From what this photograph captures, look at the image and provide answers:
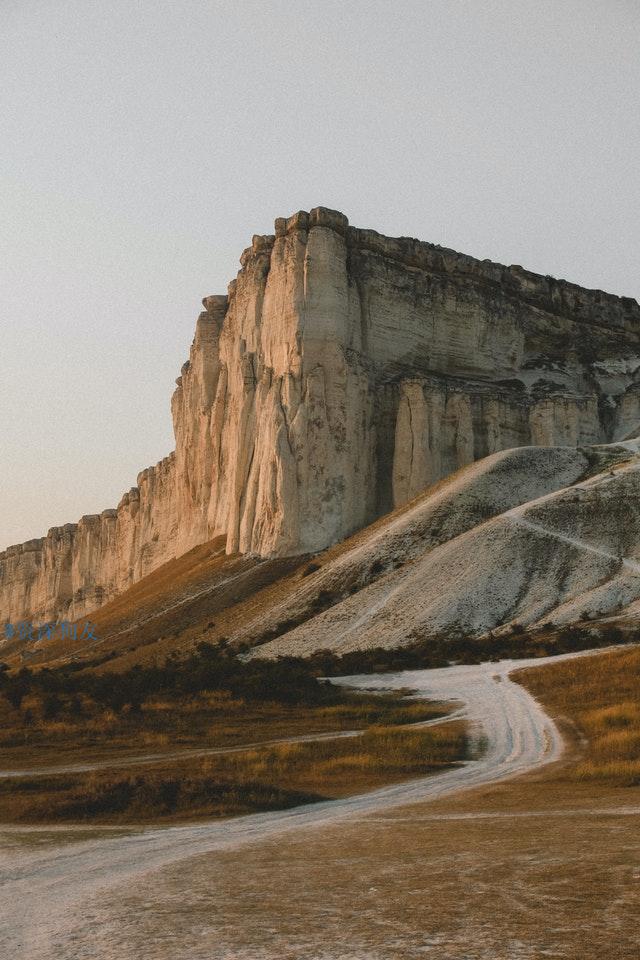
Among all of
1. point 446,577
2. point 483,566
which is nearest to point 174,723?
point 446,577

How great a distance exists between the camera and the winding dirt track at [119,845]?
8.13 meters

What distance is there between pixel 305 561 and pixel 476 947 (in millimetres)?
63731

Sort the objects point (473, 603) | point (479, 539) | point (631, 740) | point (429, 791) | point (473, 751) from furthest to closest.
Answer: point (479, 539) → point (473, 603) → point (473, 751) → point (631, 740) → point (429, 791)

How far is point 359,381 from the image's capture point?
79.9 metres

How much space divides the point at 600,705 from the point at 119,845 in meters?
17.6

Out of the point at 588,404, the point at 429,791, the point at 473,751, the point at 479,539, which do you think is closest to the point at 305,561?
the point at 479,539

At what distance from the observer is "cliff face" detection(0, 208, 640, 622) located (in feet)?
251

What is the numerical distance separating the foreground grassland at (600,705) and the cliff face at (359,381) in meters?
39.5

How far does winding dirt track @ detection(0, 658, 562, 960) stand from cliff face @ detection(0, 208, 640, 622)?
53100 mm

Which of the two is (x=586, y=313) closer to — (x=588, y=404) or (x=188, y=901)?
(x=588, y=404)

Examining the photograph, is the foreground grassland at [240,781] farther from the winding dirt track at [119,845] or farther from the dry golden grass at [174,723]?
the dry golden grass at [174,723]

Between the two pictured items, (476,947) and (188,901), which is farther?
(188,901)

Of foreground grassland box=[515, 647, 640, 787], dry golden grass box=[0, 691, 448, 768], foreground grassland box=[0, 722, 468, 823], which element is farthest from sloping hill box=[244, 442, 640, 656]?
foreground grassland box=[0, 722, 468, 823]

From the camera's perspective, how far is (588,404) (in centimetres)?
8912
